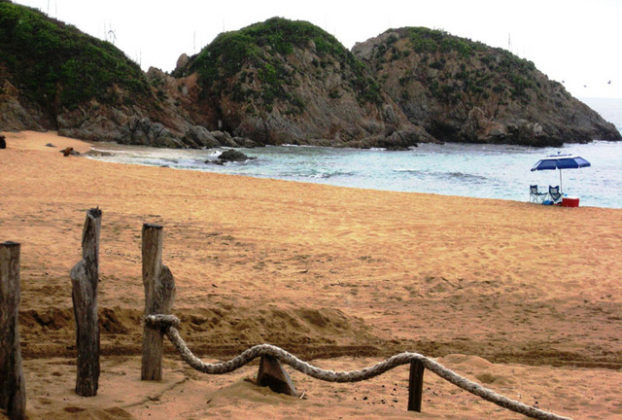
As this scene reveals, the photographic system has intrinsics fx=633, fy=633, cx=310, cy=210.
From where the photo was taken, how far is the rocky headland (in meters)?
45.6

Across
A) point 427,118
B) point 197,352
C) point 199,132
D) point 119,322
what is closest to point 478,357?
point 197,352

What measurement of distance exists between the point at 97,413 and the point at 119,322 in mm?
2542

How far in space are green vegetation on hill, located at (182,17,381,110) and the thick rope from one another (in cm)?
5528

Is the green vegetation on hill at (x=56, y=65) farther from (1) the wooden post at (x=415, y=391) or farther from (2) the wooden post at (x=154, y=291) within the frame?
(1) the wooden post at (x=415, y=391)

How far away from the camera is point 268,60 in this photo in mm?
66375

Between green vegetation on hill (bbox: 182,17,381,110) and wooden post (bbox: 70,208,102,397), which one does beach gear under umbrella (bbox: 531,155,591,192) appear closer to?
wooden post (bbox: 70,208,102,397)

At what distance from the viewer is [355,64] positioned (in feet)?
241

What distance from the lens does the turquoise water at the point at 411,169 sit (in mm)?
29922

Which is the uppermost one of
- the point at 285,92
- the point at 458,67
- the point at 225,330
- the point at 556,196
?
the point at 458,67

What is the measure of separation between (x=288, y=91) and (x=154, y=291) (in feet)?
193

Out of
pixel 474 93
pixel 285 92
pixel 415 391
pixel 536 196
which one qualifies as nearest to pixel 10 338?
pixel 415 391

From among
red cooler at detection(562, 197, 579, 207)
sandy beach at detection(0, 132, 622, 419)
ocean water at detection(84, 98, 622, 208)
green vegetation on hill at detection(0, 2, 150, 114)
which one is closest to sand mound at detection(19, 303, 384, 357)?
sandy beach at detection(0, 132, 622, 419)

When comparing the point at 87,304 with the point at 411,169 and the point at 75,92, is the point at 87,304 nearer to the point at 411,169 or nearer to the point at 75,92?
the point at 411,169

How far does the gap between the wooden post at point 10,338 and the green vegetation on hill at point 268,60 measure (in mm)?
56138
